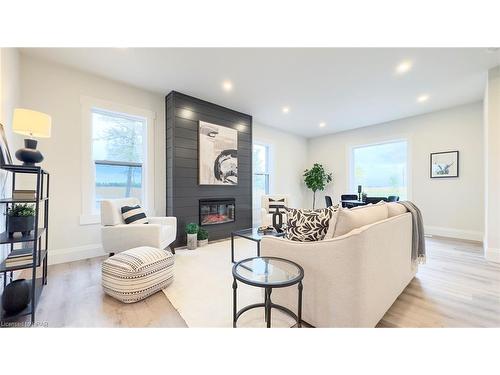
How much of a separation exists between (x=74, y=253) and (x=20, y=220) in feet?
5.17

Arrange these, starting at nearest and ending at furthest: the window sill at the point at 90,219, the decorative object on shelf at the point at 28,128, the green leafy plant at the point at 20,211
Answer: the green leafy plant at the point at 20,211
the decorative object on shelf at the point at 28,128
the window sill at the point at 90,219

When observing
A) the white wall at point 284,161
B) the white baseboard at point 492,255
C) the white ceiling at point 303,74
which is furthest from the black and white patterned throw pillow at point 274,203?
the white baseboard at point 492,255

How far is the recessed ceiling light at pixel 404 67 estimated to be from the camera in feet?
9.08

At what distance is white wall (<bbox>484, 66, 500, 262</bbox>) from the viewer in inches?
116

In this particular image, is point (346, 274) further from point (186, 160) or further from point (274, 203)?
point (186, 160)

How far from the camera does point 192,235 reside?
11.6 feet

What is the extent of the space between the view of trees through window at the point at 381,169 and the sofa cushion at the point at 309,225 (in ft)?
15.4

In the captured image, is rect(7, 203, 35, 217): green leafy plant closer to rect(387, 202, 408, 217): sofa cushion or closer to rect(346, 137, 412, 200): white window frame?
rect(387, 202, 408, 217): sofa cushion

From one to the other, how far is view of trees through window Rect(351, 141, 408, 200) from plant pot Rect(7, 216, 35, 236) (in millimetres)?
6441

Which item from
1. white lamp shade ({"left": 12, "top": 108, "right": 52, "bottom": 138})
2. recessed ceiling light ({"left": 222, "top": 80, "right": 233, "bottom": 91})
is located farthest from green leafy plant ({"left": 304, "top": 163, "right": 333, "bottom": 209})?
white lamp shade ({"left": 12, "top": 108, "right": 52, "bottom": 138})

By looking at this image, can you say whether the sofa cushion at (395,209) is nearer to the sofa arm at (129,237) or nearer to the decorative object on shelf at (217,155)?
the sofa arm at (129,237)
